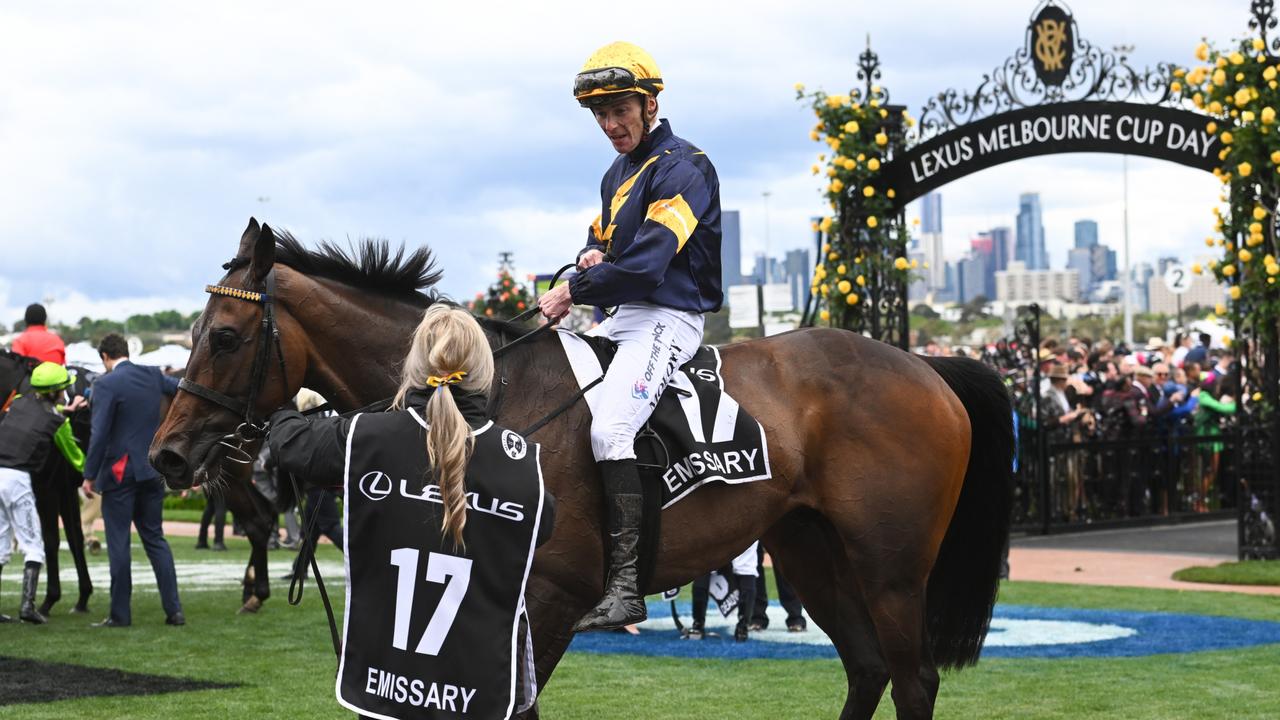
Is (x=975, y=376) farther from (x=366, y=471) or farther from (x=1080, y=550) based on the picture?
(x=1080, y=550)

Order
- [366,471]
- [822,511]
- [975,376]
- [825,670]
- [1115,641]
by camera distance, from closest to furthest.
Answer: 1. [366,471]
2. [822,511]
3. [975,376]
4. [825,670]
5. [1115,641]

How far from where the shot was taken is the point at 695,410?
4918 millimetres

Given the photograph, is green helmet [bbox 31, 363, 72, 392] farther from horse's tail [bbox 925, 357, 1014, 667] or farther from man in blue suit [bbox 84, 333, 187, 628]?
horse's tail [bbox 925, 357, 1014, 667]

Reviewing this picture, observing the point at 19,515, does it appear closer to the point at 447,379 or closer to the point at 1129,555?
the point at 447,379

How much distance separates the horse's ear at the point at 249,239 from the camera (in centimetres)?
479

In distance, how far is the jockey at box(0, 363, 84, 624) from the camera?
9.96 meters

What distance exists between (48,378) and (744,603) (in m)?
5.05

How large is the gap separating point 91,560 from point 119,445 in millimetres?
6218

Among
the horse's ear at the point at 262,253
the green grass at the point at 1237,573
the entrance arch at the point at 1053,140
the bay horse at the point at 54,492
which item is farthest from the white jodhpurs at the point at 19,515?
the green grass at the point at 1237,573

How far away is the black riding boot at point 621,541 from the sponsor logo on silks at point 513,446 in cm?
77

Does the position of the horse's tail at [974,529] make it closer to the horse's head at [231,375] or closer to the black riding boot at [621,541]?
the black riding boot at [621,541]

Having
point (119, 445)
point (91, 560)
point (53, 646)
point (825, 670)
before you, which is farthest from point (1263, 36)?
point (91, 560)

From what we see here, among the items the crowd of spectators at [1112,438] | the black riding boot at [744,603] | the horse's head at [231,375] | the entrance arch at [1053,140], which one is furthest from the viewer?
the crowd of spectators at [1112,438]

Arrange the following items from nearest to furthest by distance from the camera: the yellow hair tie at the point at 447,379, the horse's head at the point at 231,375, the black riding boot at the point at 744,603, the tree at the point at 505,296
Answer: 1. the yellow hair tie at the point at 447,379
2. the horse's head at the point at 231,375
3. the black riding boot at the point at 744,603
4. the tree at the point at 505,296
